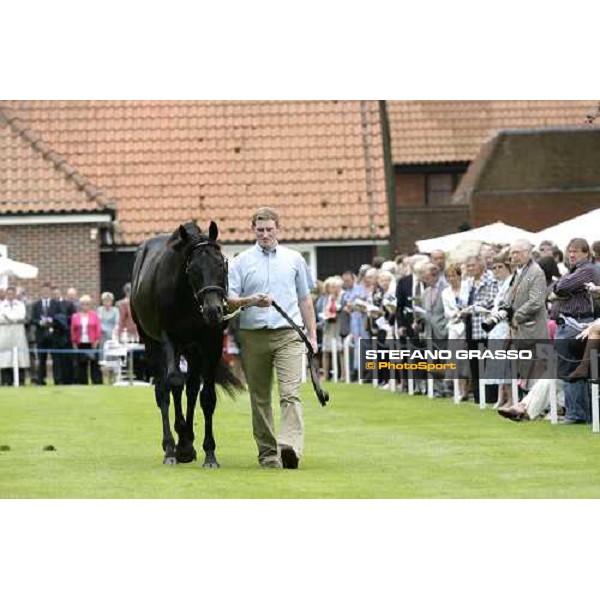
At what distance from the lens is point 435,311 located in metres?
23.5

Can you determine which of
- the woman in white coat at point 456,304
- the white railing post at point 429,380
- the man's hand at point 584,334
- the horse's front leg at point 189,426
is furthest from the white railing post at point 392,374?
the horse's front leg at point 189,426

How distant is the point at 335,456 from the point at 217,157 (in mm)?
9523

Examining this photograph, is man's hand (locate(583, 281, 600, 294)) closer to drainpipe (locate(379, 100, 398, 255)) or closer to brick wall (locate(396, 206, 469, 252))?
drainpipe (locate(379, 100, 398, 255))

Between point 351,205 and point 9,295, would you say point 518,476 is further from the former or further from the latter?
point 9,295

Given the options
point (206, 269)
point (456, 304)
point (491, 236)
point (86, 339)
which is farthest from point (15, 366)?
point (206, 269)

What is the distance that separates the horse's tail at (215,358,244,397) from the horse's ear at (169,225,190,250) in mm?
1358

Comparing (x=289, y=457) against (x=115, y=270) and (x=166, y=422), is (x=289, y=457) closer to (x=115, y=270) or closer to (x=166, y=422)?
(x=166, y=422)

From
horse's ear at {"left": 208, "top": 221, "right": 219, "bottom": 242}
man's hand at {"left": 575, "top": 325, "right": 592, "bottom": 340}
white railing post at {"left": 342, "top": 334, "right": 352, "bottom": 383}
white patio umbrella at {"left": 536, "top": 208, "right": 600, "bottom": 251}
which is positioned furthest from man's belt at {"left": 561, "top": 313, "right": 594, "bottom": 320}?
white railing post at {"left": 342, "top": 334, "right": 352, "bottom": 383}

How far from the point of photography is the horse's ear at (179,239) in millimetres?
16719

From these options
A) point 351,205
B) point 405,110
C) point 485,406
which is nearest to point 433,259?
point 485,406

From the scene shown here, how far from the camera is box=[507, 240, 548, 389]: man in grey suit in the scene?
814 inches

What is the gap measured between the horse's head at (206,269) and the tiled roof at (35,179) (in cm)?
966

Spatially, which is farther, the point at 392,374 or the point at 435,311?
the point at 435,311

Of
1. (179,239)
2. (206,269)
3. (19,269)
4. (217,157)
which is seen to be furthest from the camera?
(19,269)
